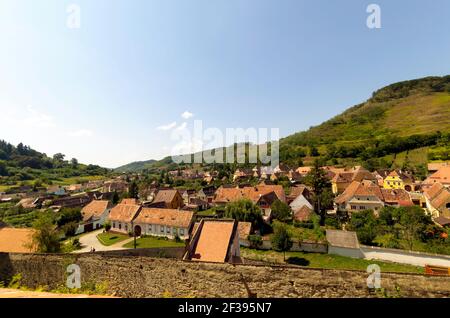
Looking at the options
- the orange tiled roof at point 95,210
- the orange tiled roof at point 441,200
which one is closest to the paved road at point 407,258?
the orange tiled roof at point 441,200

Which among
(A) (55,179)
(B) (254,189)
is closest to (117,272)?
(B) (254,189)

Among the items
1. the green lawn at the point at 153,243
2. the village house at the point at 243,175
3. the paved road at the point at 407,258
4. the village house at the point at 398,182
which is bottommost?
the green lawn at the point at 153,243

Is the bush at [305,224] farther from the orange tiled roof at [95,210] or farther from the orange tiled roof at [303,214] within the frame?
the orange tiled roof at [95,210]

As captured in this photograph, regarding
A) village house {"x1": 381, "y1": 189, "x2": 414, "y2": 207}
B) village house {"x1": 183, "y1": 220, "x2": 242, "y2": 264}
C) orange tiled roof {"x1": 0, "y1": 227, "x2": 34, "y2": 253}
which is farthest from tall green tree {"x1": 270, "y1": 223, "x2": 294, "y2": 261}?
village house {"x1": 381, "y1": 189, "x2": 414, "y2": 207}

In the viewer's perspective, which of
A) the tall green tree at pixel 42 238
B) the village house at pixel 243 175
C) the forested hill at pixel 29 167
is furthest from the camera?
the forested hill at pixel 29 167

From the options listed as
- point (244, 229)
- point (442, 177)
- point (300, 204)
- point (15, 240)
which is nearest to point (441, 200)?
point (300, 204)

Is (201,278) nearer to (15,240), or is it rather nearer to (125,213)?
(15,240)
